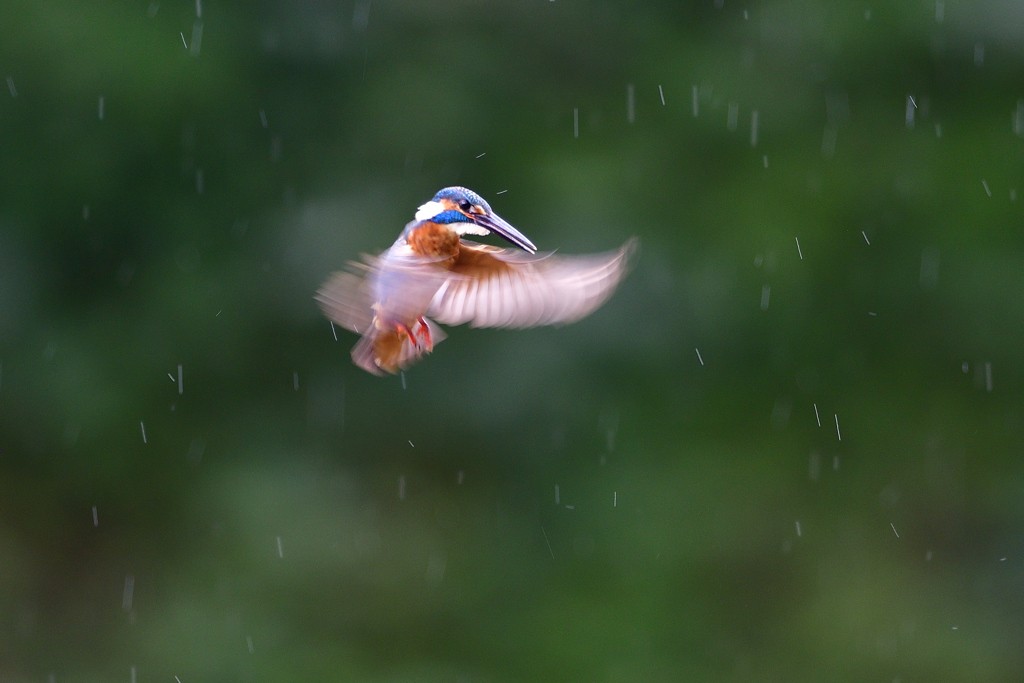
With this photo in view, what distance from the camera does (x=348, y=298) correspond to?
136cm

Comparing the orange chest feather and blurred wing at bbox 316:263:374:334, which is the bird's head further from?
blurred wing at bbox 316:263:374:334

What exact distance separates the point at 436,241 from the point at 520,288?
0.52 ft

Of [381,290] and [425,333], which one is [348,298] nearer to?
[381,290]

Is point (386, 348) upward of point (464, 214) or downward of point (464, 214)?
downward

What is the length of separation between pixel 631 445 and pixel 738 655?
41.6 inches

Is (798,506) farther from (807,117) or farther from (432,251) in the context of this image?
(432,251)

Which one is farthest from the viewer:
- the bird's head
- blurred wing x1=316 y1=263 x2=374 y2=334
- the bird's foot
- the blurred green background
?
the blurred green background

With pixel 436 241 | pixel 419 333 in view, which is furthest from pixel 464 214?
pixel 419 333

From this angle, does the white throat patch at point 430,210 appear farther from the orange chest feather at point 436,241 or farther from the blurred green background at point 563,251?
the blurred green background at point 563,251

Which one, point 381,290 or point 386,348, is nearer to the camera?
point 381,290

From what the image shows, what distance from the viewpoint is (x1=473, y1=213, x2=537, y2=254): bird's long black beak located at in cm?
142

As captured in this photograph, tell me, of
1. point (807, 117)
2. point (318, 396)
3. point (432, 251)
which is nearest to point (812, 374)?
point (807, 117)

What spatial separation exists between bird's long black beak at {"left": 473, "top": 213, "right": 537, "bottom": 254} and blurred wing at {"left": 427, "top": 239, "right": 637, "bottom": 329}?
0.06 m

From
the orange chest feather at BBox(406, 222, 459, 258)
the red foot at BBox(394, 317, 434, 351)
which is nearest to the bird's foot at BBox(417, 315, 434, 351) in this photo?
the red foot at BBox(394, 317, 434, 351)
